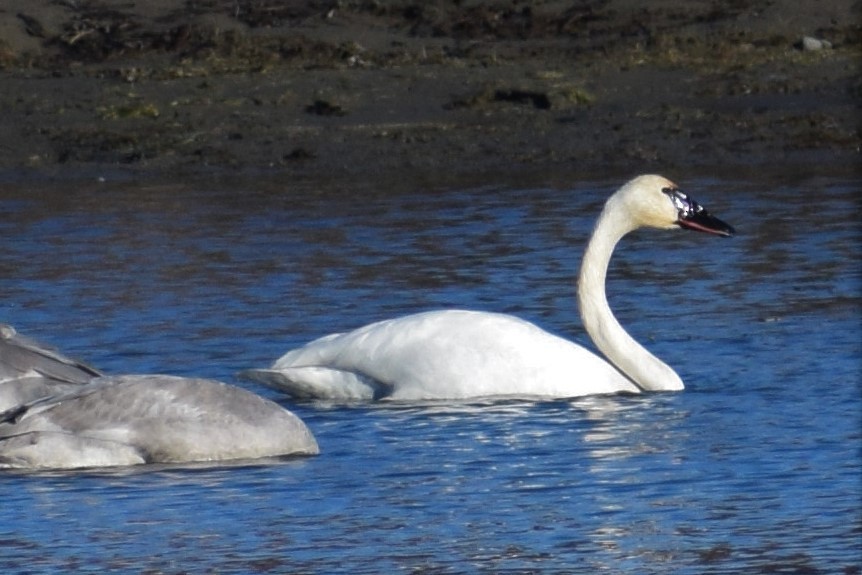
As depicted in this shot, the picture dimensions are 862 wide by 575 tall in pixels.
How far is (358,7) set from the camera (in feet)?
76.1

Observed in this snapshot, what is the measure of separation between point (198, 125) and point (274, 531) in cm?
1347

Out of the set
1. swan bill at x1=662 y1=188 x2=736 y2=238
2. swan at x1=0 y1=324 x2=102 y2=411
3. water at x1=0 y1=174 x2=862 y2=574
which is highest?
swan bill at x1=662 y1=188 x2=736 y2=238

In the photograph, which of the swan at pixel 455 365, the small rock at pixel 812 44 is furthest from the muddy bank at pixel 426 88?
the swan at pixel 455 365

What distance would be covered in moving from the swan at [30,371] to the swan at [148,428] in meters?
0.33

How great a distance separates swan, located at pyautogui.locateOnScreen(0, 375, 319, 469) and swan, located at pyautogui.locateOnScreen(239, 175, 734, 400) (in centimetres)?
111

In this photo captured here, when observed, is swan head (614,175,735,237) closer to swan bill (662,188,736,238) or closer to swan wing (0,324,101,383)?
swan bill (662,188,736,238)

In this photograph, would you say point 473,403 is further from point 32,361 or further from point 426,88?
point 426,88

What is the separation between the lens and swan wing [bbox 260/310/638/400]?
31.0ft

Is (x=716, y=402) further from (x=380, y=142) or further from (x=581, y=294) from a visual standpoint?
(x=380, y=142)

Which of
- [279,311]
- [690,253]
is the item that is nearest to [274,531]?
[279,311]

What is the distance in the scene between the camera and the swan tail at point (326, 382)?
31.3 feet

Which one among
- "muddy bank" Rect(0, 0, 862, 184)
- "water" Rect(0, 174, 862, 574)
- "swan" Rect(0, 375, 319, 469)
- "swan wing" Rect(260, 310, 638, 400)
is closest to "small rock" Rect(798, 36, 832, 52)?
"muddy bank" Rect(0, 0, 862, 184)

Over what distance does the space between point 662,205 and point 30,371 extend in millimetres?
3052

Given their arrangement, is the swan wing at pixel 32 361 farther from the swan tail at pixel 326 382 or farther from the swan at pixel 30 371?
the swan tail at pixel 326 382
